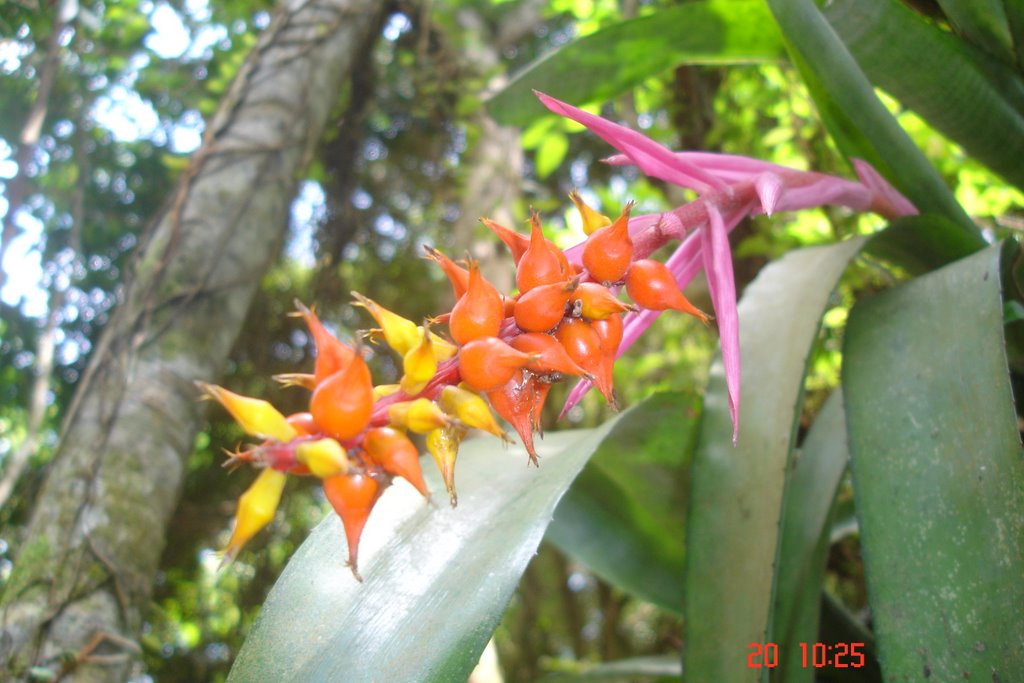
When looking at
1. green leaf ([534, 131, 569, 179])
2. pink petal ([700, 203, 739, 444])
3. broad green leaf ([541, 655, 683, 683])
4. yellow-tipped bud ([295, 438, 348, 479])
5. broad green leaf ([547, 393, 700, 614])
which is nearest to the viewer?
yellow-tipped bud ([295, 438, 348, 479])

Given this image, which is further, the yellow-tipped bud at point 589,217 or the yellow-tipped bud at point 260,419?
the yellow-tipped bud at point 589,217

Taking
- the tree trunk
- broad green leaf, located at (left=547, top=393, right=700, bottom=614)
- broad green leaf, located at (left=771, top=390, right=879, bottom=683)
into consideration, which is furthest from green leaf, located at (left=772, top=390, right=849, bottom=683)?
the tree trunk

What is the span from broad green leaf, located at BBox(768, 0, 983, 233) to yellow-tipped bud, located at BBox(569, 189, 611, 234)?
312mm

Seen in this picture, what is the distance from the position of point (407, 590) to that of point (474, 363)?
190 millimetres

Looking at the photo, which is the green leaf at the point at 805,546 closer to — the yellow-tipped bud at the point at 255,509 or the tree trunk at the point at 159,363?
the yellow-tipped bud at the point at 255,509

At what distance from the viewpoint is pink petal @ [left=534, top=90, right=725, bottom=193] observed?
471 millimetres

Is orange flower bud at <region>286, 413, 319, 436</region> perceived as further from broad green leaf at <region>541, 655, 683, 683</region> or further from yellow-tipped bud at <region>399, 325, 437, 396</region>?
broad green leaf at <region>541, 655, 683, 683</region>

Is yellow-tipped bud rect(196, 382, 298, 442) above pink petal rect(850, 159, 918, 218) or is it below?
above

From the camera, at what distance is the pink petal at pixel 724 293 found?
42cm

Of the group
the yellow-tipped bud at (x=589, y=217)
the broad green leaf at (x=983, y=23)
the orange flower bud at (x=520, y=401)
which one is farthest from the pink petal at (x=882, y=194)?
the orange flower bud at (x=520, y=401)

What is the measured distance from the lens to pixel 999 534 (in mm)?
462

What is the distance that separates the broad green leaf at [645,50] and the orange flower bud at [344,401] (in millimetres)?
561

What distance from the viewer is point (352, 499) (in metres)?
0.33

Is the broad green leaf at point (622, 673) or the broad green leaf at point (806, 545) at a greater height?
the broad green leaf at point (806, 545)
